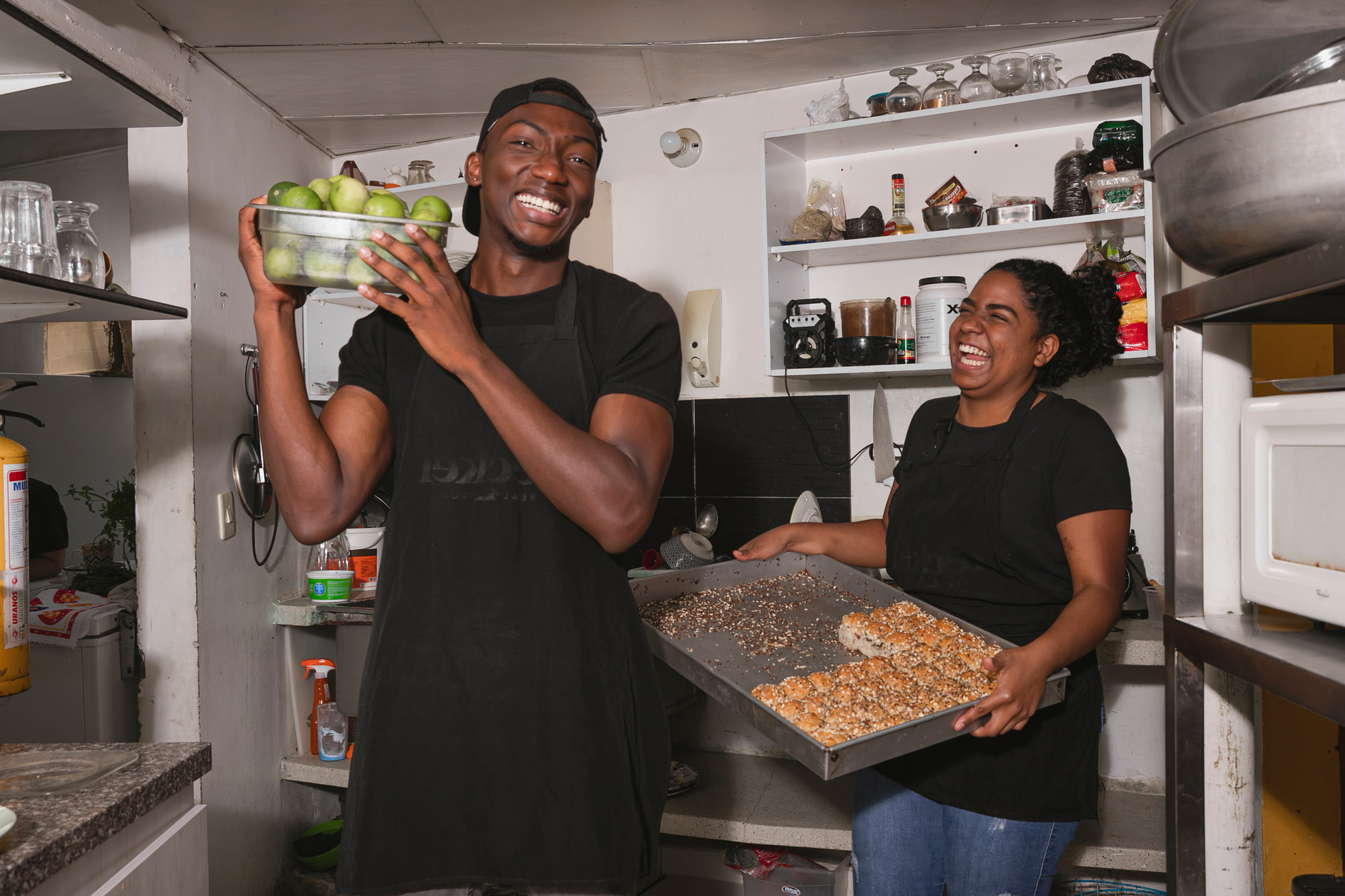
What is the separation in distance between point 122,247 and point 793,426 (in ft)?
9.76

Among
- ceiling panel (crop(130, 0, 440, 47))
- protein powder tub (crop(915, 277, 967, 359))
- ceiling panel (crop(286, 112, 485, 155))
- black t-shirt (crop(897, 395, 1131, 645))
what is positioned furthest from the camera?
ceiling panel (crop(286, 112, 485, 155))

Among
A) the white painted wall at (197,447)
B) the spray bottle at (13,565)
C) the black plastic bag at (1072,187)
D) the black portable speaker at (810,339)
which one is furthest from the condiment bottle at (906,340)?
the spray bottle at (13,565)

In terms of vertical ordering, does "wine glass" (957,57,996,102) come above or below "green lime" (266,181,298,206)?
above

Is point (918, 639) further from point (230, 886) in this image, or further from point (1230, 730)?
point (230, 886)

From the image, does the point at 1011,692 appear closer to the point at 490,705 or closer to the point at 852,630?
the point at 852,630

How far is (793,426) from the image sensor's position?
3.05 metres

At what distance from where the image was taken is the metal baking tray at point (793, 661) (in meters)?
1.29

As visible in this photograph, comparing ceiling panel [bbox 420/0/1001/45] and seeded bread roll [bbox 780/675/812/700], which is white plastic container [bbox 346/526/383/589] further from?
seeded bread roll [bbox 780/675/812/700]

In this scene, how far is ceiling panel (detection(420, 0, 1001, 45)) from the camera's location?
7.89ft

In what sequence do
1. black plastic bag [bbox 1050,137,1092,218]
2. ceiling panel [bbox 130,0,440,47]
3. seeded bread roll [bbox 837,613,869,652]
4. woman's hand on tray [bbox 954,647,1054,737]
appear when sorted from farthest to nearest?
black plastic bag [bbox 1050,137,1092,218]
ceiling panel [bbox 130,0,440,47]
seeded bread roll [bbox 837,613,869,652]
woman's hand on tray [bbox 954,647,1054,737]

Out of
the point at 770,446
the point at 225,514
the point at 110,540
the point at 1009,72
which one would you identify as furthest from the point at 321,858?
the point at 1009,72

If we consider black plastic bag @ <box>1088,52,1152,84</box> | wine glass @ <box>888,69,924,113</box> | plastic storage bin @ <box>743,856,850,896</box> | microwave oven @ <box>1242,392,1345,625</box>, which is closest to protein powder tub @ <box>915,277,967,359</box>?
wine glass @ <box>888,69,924,113</box>

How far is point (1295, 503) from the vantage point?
37.2 inches

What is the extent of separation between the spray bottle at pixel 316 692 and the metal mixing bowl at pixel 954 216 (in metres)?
2.48
